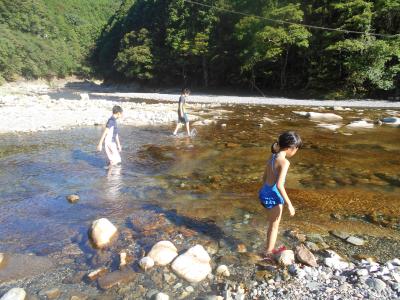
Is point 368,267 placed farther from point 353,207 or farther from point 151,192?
point 151,192

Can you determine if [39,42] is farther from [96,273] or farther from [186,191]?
[96,273]

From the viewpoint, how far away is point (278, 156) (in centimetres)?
446

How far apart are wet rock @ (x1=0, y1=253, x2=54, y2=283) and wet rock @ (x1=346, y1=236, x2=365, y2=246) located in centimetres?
417

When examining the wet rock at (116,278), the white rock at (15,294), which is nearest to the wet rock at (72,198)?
the wet rock at (116,278)

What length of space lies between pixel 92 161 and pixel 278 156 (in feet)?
23.7

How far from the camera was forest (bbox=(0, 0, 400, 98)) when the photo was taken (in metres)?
29.0

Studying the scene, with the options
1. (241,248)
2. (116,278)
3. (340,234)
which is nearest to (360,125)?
(340,234)

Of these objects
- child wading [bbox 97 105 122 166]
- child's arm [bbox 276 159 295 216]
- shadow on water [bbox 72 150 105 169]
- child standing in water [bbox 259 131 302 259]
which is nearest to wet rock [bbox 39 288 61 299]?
child standing in water [bbox 259 131 302 259]

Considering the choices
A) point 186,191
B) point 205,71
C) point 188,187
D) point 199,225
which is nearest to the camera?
point 199,225

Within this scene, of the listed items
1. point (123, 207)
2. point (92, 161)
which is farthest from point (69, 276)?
point (92, 161)

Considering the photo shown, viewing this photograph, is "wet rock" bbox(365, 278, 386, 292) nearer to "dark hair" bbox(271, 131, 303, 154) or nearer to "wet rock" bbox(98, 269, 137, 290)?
"dark hair" bbox(271, 131, 303, 154)

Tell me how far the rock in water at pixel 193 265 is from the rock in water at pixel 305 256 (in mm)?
1169

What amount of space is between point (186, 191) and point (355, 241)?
3.59 m

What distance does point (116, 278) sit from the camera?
4336mm
